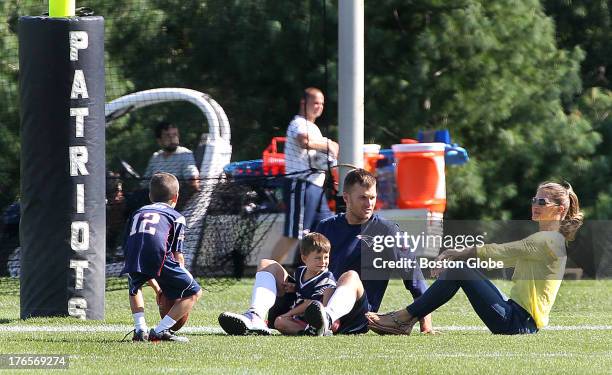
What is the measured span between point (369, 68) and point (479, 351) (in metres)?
11.9

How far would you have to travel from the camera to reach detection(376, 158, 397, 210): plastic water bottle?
17.4 metres

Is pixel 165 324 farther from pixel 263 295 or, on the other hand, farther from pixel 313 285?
pixel 313 285

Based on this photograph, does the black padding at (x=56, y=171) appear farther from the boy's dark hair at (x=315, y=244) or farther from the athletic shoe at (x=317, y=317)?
the athletic shoe at (x=317, y=317)

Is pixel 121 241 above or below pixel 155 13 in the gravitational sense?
below

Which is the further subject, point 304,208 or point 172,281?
point 304,208

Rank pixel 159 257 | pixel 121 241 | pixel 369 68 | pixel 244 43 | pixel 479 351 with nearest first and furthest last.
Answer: pixel 479 351
pixel 159 257
pixel 121 241
pixel 244 43
pixel 369 68

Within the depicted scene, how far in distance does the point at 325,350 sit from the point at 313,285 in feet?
4.22

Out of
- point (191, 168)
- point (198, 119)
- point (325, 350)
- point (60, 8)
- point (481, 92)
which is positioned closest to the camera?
point (325, 350)

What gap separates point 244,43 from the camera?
18.6 metres

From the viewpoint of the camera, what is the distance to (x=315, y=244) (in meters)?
9.28

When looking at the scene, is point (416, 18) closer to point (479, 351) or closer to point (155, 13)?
point (155, 13)

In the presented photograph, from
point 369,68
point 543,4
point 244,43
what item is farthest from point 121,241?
point 543,4

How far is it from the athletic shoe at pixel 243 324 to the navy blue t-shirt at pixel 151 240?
602 millimetres

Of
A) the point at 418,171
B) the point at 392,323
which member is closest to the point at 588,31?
the point at 418,171
